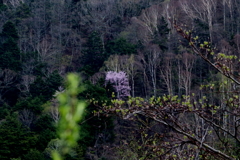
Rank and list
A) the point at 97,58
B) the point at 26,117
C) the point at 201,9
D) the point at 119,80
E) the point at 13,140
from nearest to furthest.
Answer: the point at 13,140
the point at 26,117
the point at 119,80
the point at 97,58
the point at 201,9

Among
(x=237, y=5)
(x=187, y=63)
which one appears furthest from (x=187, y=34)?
(x=237, y=5)

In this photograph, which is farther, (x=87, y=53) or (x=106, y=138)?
(x=87, y=53)

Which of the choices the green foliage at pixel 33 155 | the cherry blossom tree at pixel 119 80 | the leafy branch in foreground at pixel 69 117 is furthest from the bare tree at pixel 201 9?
the leafy branch in foreground at pixel 69 117

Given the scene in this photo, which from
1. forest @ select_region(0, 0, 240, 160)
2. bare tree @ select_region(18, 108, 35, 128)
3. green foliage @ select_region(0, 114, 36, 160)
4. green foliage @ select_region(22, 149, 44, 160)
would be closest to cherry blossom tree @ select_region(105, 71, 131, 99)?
forest @ select_region(0, 0, 240, 160)

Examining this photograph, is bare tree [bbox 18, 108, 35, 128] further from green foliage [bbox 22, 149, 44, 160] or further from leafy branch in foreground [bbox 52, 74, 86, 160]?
leafy branch in foreground [bbox 52, 74, 86, 160]

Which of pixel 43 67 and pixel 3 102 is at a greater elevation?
pixel 43 67

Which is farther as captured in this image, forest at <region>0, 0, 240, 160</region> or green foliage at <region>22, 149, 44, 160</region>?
forest at <region>0, 0, 240, 160</region>

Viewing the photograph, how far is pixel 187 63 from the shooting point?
2323 centimetres

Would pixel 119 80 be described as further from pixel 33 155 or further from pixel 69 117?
pixel 69 117

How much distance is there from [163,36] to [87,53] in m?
7.05

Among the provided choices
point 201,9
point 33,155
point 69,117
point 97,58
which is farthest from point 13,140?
point 201,9

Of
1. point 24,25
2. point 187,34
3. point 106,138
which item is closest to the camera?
point 187,34

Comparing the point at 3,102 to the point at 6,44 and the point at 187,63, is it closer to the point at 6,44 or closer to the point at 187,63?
the point at 6,44

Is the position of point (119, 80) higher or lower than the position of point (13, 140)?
higher
